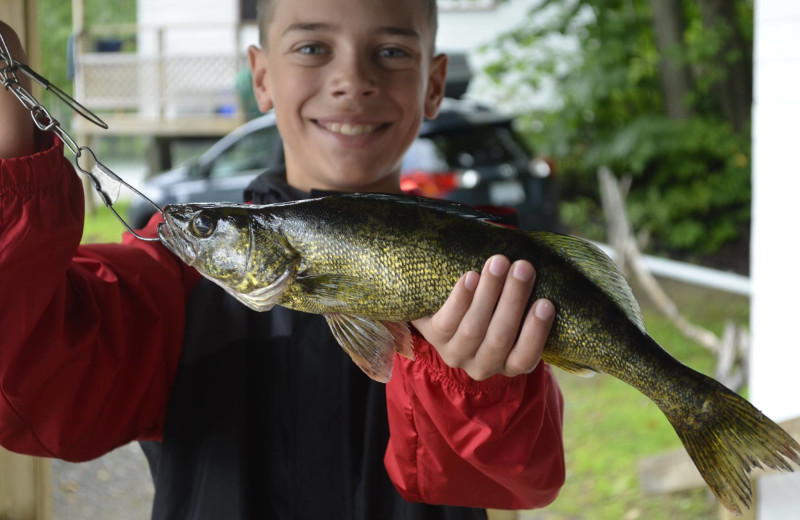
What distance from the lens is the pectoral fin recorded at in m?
1.42

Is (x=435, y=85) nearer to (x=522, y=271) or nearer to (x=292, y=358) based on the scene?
(x=292, y=358)

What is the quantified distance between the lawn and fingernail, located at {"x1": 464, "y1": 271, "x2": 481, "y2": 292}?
447cm

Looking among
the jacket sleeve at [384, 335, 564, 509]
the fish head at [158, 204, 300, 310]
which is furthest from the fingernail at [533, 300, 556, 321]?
the fish head at [158, 204, 300, 310]

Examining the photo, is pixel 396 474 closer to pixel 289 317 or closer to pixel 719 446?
pixel 289 317

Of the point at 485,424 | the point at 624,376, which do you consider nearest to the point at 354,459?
the point at 485,424

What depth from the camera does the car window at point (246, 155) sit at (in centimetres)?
1123

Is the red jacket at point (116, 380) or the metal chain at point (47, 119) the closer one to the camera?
the metal chain at point (47, 119)

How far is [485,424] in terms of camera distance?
1660 millimetres

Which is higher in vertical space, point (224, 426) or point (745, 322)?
point (224, 426)

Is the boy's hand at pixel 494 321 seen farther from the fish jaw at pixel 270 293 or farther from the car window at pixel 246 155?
the car window at pixel 246 155

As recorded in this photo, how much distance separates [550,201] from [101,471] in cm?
734

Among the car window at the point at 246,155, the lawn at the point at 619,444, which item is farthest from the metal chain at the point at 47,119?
the car window at the point at 246,155

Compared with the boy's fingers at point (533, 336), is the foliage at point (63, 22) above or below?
above

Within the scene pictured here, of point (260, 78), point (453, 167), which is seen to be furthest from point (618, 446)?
point (260, 78)
